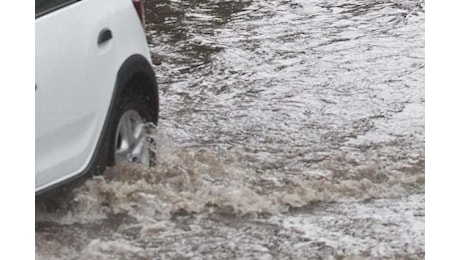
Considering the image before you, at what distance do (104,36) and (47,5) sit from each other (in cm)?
44

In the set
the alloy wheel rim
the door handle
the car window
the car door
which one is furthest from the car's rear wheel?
the car window

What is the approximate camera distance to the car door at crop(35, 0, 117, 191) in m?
4.30

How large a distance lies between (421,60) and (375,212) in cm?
367

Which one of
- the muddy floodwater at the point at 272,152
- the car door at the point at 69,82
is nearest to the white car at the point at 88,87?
the car door at the point at 69,82

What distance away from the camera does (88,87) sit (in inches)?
185

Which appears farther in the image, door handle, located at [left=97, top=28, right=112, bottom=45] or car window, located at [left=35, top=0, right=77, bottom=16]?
door handle, located at [left=97, top=28, right=112, bottom=45]

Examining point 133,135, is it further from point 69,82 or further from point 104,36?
point 69,82

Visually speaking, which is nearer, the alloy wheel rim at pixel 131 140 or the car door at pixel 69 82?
the car door at pixel 69 82

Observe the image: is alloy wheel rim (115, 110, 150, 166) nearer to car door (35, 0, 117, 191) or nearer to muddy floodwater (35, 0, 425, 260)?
muddy floodwater (35, 0, 425, 260)

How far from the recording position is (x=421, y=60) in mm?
8617

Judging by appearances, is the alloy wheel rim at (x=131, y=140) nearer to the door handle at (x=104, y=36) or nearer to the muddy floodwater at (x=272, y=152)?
the muddy floodwater at (x=272, y=152)

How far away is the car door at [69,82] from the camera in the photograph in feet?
14.1

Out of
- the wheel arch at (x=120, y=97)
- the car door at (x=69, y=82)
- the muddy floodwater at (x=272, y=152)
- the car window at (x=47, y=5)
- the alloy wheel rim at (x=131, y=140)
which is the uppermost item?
the car window at (x=47, y=5)
